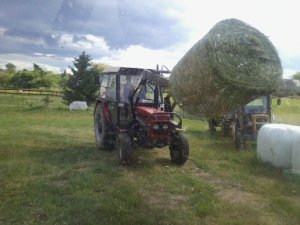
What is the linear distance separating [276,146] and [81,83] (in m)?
22.1

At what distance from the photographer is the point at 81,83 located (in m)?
30.8

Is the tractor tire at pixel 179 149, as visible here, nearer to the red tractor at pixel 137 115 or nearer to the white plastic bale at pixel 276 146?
the red tractor at pixel 137 115

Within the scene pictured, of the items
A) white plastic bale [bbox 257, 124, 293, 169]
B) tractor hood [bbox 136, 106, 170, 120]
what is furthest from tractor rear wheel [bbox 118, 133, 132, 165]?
white plastic bale [bbox 257, 124, 293, 169]

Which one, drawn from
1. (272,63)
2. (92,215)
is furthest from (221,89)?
(92,215)

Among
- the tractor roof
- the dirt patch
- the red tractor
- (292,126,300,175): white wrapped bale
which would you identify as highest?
the tractor roof

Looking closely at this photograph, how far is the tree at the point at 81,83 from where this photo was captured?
30578mm

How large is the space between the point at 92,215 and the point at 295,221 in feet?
10.2

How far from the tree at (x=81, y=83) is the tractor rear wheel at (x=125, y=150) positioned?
2075cm

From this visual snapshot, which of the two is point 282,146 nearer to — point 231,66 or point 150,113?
point 150,113

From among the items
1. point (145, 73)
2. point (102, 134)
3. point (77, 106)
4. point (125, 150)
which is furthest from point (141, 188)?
point (77, 106)

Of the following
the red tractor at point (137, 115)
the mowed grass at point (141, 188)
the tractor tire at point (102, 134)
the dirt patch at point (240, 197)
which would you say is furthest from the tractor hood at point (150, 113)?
the dirt patch at point (240, 197)

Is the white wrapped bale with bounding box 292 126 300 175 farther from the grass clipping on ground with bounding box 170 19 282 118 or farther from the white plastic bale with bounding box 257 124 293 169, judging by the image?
the grass clipping on ground with bounding box 170 19 282 118

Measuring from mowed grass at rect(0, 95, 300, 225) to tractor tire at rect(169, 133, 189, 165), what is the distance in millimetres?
233

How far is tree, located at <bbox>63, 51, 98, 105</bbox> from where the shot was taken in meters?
30.6
